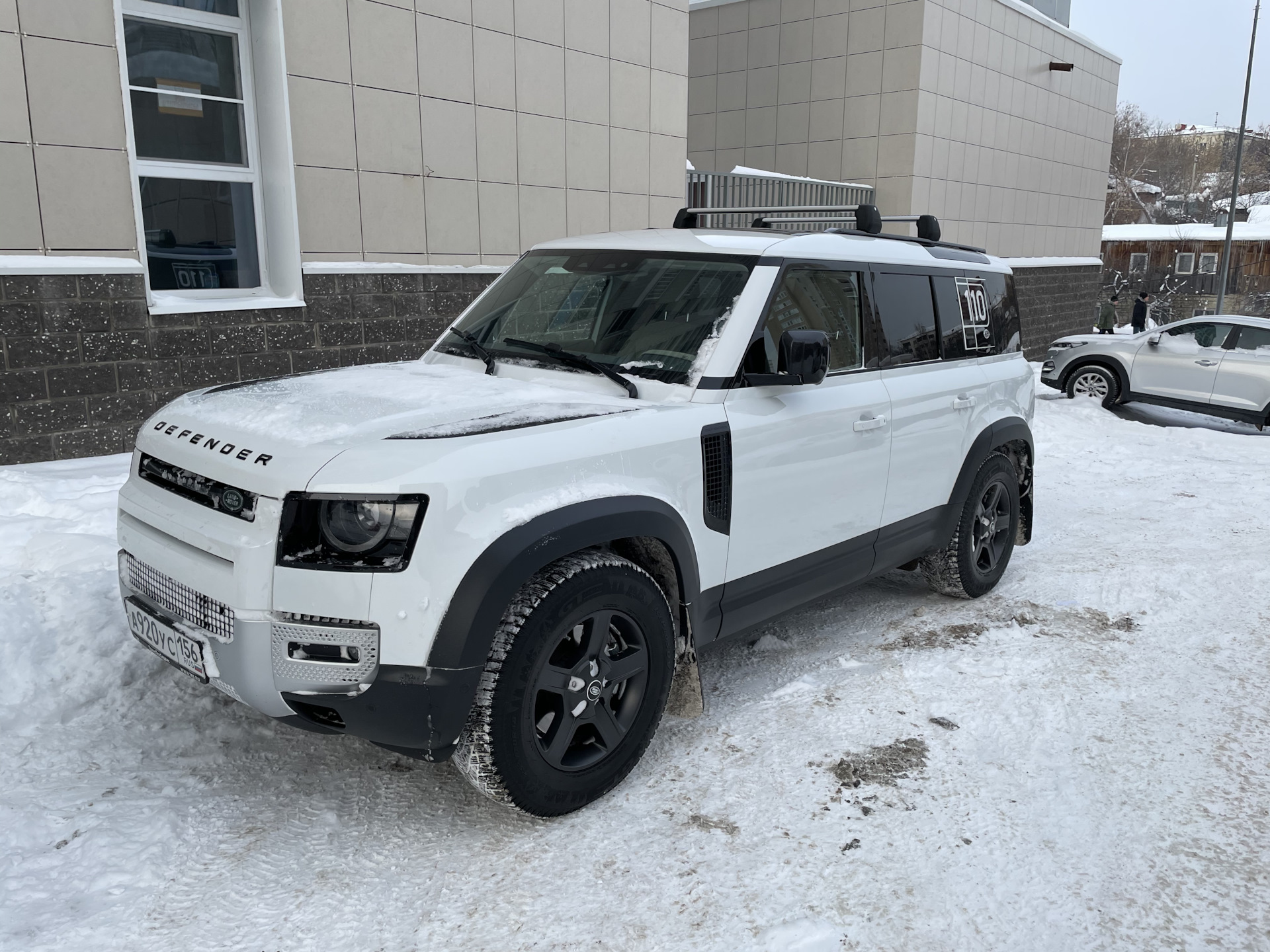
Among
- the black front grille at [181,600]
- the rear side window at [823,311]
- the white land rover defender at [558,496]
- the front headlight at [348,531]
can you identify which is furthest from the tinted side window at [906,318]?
the black front grille at [181,600]

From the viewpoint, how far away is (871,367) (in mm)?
4387

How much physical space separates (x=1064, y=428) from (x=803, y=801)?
9382 millimetres

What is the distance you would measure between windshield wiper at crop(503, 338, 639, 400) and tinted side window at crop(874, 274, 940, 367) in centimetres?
142

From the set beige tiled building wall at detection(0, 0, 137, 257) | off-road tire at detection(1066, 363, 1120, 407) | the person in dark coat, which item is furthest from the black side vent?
the person in dark coat

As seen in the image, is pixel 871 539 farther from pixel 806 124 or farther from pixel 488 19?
pixel 806 124

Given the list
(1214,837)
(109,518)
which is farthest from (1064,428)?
(109,518)

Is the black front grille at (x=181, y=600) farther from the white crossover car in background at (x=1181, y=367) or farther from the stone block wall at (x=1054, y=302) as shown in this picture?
the stone block wall at (x=1054, y=302)

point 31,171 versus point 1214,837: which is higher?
point 31,171

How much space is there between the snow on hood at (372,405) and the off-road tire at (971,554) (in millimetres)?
2488

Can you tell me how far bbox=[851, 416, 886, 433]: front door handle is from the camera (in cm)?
416

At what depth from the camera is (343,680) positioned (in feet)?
8.87

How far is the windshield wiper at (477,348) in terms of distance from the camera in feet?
13.3

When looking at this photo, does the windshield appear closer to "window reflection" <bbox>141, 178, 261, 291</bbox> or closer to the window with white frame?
the window with white frame

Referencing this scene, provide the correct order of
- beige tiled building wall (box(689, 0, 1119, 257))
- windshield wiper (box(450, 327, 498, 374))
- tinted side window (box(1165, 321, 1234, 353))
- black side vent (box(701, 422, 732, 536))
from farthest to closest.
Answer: beige tiled building wall (box(689, 0, 1119, 257)) → tinted side window (box(1165, 321, 1234, 353)) → windshield wiper (box(450, 327, 498, 374)) → black side vent (box(701, 422, 732, 536))
